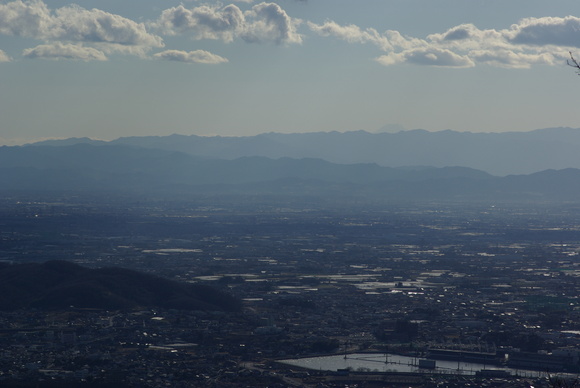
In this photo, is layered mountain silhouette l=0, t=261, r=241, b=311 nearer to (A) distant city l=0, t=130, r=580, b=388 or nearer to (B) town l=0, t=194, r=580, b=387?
(A) distant city l=0, t=130, r=580, b=388

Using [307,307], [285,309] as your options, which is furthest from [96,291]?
[307,307]

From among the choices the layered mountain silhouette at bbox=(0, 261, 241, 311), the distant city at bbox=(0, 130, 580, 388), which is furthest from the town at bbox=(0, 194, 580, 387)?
the layered mountain silhouette at bbox=(0, 261, 241, 311)

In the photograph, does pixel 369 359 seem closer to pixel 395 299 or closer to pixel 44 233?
pixel 395 299

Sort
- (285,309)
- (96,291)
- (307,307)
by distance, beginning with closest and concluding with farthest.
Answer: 1. (96,291)
2. (285,309)
3. (307,307)

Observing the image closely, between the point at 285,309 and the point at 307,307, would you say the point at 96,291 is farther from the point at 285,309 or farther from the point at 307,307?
the point at 307,307

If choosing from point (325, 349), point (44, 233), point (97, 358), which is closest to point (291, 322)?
point (325, 349)

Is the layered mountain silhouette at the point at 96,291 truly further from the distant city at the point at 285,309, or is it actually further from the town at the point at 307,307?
the town at the point at 307,307

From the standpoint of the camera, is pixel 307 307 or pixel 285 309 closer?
pixel 285 309

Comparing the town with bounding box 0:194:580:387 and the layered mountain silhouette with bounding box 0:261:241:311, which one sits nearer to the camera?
the town with bounding box 0:194:580:387
